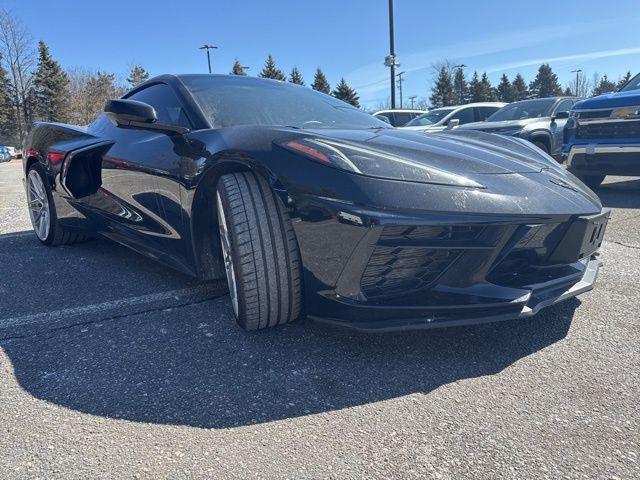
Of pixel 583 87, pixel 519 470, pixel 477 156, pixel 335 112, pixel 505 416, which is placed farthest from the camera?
pixel 583 87

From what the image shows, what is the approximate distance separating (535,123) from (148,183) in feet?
23.2

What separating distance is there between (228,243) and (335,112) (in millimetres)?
1254

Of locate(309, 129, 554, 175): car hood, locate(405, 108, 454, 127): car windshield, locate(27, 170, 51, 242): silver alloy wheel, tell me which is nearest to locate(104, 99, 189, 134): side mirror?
locate(309, 129, 554, 175): car hood

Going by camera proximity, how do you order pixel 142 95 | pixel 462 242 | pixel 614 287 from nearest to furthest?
pixel 462 242 → pixel 614 287 → pixel 142 95

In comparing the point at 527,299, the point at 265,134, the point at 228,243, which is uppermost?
the point at 265,134

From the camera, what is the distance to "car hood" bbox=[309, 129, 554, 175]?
1.98 m

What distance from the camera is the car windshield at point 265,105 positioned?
2.62 m

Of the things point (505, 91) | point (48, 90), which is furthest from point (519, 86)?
point (48, 90)

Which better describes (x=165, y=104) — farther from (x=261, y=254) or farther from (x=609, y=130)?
(x=609, y=130)

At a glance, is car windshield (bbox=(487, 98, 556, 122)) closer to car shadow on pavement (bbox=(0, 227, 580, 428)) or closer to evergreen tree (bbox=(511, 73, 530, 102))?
car shadow on pavement (bbox=(0, 227, 580, 428))

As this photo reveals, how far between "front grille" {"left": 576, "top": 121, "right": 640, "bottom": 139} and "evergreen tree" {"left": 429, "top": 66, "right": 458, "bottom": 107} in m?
52.7

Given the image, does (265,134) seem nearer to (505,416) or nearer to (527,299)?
(527,299)

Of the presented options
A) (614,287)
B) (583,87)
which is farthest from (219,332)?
(583,87)

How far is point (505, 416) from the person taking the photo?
1.58 metres
